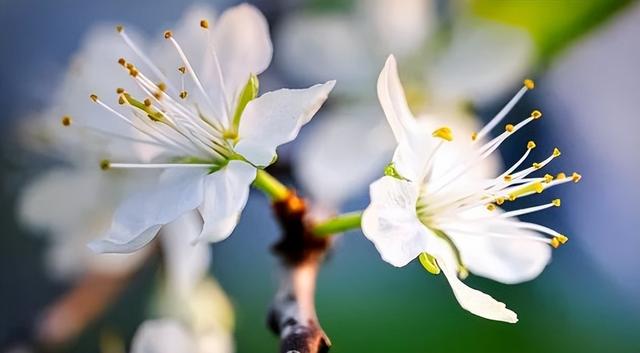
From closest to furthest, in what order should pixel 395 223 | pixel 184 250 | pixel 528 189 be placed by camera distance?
pixel 395 223
pixel 528 189
pixel 184 250

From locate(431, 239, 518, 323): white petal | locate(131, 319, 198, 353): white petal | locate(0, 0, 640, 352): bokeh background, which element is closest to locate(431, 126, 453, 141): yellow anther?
locate(431, 239, 518, 323): white petal

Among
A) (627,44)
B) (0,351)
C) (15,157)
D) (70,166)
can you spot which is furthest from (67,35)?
(627,44)

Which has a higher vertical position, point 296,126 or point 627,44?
point 296,126

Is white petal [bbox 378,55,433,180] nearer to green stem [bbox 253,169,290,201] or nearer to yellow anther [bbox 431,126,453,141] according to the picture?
yellow anther [bbox 431,126,453,141]

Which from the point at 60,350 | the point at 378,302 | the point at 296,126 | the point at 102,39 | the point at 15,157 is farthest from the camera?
the point at 378,302

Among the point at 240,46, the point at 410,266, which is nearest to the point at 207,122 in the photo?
the point at 240,46

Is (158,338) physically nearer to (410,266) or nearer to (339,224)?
(339,224)

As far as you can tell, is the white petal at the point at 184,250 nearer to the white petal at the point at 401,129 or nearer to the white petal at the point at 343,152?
the white petal at the point at 343,152

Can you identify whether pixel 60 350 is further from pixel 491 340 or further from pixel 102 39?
pixel 491 340
